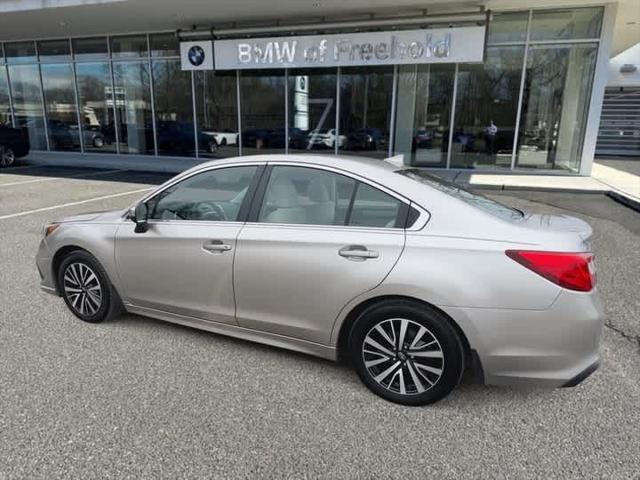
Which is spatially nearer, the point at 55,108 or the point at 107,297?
the point at 107,297

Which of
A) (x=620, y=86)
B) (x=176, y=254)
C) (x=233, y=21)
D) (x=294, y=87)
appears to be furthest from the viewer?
(x=620, y=86)

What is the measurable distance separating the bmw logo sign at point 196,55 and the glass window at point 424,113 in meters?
6.11

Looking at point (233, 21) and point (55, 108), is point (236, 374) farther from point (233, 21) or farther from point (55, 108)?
point (55, 108)

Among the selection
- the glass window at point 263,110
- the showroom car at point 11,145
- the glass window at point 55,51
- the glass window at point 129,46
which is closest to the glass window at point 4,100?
the glass window at point 55,51

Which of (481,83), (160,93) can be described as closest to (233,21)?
(160,93)

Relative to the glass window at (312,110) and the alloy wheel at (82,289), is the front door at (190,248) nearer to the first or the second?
the alloy wheel at (82,289)

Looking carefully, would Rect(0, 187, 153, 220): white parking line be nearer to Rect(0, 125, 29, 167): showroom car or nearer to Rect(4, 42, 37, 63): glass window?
Rect(0, 125, 29, 167): showroom car

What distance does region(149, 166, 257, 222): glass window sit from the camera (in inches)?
127

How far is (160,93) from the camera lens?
1552 centimetres

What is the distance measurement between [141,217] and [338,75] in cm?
1119

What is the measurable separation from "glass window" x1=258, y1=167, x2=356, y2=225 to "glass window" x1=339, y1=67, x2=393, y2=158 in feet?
35.8

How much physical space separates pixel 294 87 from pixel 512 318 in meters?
12.9

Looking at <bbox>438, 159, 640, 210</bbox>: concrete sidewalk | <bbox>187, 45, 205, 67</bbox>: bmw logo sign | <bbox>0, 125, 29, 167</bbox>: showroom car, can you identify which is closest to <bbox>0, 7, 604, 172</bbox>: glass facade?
<bbox>438, 159, 640, 210</bbox>: concrete sidewalk

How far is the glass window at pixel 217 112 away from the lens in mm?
14633
